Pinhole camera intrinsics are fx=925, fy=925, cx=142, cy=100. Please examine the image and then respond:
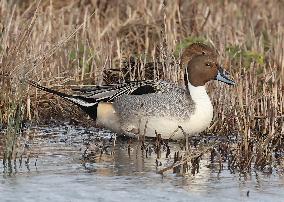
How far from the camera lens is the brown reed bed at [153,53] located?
607 cm

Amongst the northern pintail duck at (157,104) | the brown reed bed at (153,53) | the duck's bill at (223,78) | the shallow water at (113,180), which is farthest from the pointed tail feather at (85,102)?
the duck's bill at (223,78)

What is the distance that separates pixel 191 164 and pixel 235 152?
12.8 inches

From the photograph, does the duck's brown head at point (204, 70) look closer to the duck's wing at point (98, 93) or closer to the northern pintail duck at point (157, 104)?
the northern pintail duck at point (157, 104)

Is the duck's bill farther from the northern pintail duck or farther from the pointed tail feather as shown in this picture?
the pointed tail feather

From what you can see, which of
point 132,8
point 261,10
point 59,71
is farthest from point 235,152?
point 261,10

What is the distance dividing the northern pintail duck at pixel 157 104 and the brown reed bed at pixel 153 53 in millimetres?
255

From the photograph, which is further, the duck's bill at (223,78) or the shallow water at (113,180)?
the duck's bill at (223,78)

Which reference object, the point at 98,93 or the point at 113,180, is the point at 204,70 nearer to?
the point at 98,93

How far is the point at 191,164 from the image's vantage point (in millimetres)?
5520

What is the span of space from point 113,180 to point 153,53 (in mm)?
3265

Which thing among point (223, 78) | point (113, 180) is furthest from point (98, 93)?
point (113, 180)

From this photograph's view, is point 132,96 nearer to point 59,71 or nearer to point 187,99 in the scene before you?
point 187,99

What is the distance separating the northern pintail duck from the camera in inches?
251

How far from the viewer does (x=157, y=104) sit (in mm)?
6453
